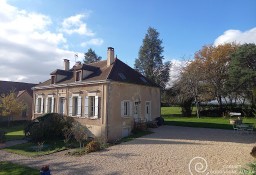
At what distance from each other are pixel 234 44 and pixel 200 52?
523 cm

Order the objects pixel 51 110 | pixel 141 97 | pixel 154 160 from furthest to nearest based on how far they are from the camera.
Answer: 1. pixel 51 110
2. pixel 141 97
3. pixel 154 160

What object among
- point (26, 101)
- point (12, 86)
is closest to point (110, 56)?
point (26, 101)

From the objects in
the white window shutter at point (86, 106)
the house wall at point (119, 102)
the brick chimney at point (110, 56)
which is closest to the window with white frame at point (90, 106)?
the white window shutter at point (86, 106)

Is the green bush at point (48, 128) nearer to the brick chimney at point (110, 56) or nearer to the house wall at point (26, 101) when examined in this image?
the brick chimney at point (110, 56)

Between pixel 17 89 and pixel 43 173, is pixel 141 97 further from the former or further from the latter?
pixel 17 89

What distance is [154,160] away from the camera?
11.6 m

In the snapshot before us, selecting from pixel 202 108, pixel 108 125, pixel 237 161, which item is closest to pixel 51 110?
pixel 108 125

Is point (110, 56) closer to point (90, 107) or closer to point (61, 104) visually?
point (90, 107)

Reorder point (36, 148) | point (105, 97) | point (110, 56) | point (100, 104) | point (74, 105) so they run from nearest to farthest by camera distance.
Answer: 1. point (36, 148)
2. point (105, 97)
3. point (100, 104)
4. point (110, 56)
5. point (74, 105)

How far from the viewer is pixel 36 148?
16703 mm

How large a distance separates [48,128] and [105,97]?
5059 millimetres

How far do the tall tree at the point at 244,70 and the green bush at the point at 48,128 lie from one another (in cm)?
2333

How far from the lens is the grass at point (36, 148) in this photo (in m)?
15.6

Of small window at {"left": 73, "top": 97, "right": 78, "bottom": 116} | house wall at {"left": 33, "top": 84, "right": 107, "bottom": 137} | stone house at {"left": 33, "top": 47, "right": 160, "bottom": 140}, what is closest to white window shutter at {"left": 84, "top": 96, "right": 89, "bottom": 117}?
stone house at {"left": 33, "top": 47, "right": 160, "bottom": 140}
